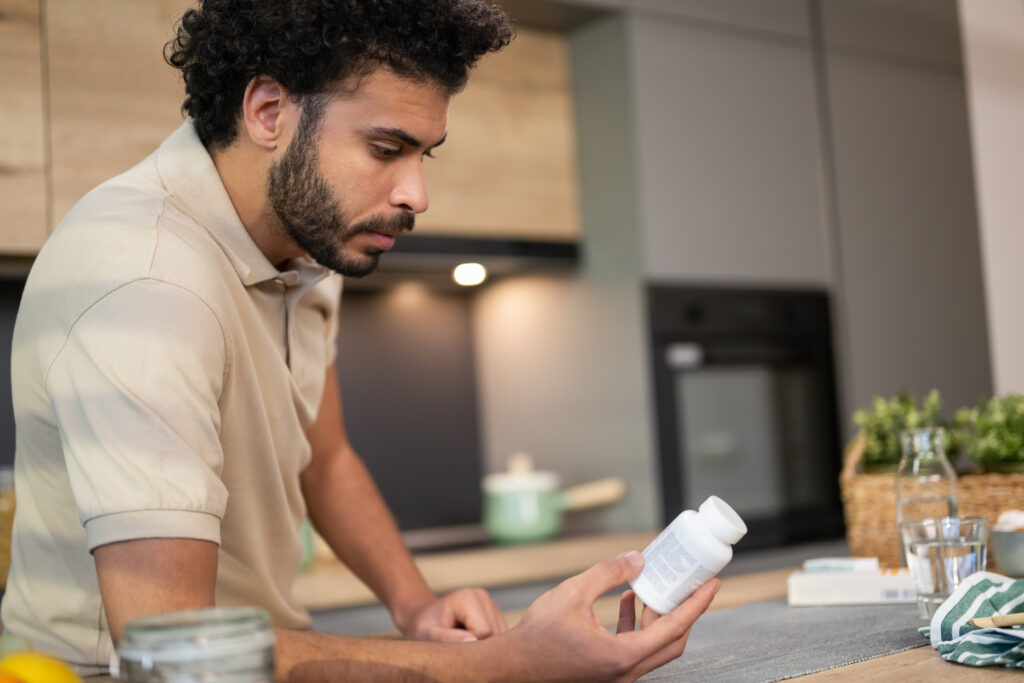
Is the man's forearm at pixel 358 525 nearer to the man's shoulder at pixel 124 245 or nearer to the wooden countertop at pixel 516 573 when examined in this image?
the wooden countertop at pixel 516 573

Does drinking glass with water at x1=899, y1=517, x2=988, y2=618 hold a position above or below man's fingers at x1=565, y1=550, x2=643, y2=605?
below

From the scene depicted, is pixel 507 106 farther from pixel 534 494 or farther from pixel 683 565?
pixel 683 565

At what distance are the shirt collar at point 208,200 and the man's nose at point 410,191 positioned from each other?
5.8 inches

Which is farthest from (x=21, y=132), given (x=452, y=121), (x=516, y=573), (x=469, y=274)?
(x=516, y=573)

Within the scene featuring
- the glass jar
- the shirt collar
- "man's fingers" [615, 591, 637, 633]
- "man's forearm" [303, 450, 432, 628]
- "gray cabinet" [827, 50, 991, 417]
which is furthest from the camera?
"gray cabinet" [827, 50, 991, 417]

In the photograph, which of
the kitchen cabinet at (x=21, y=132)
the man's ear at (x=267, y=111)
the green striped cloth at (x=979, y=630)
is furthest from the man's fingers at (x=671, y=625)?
the kitchen cabinet at (x=21, y=132)

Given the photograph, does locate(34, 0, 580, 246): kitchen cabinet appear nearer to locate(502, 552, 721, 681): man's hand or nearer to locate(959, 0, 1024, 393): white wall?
locate(959, 0, 1024, 393): white wall

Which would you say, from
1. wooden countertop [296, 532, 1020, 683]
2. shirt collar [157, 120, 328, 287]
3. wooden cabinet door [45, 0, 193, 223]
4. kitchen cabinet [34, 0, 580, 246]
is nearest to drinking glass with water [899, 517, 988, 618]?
wooden countertop [296, 532, 1020, 683]

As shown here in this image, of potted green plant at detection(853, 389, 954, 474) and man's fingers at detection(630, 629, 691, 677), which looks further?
potted green plant at detection(853, 389, 954, 474)

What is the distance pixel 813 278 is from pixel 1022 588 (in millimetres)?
2134

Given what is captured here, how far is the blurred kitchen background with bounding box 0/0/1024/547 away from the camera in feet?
Result: 8.86

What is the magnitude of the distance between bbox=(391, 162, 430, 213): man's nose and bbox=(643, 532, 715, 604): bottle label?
451 mm

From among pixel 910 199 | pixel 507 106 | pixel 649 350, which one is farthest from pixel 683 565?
pixel 910 199

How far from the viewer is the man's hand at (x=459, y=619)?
113cm
